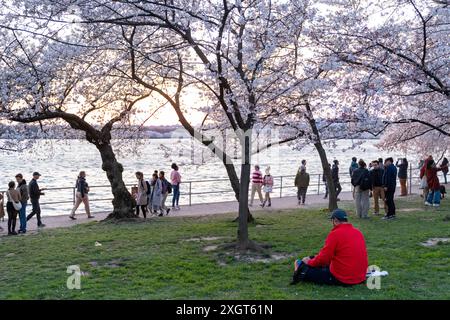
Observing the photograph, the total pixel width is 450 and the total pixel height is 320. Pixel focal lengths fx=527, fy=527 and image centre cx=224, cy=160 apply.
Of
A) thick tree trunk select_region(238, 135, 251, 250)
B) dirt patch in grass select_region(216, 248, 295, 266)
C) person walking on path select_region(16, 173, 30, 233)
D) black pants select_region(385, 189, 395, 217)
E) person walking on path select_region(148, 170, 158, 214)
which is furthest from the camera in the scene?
person walking on path select_region(148, 170, 158, 214)

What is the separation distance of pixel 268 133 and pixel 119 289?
829cm

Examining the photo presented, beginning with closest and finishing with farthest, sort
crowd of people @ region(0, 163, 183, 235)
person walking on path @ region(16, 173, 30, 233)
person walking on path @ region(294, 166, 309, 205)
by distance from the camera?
crowd of people @ region(0, 163, 183, 235), person walking on path @ region(16, 173, 30, 233), person walking on path @ region(294, 166, 309, 205)

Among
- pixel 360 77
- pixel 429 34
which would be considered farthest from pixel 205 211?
pixel 429 34

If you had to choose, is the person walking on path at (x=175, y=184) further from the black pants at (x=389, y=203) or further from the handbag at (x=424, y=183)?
the handbag at (x=424, y=183)

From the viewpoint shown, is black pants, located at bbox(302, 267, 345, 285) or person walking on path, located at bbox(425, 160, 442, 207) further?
person walking on path, located at bbox(425, 160, 442, 207)

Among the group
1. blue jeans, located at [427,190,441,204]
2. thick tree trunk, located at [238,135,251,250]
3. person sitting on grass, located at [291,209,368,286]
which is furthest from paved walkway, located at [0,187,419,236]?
person sitting on grass, located at [291,209,368,286]

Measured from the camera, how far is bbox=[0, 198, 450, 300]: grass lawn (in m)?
6.84

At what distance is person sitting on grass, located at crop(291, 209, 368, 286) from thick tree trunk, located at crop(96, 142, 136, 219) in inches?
389

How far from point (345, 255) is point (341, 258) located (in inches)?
2.7

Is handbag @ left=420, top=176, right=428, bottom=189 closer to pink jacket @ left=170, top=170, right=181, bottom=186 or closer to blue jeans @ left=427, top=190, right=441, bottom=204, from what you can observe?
blue jeans @ left=427, top=190, right=441, bottom=204

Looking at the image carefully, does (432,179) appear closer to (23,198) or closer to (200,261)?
(200,261)

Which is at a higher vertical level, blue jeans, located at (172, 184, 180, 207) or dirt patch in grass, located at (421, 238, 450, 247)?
blue jeans, located at (172, 184, 180, 207)

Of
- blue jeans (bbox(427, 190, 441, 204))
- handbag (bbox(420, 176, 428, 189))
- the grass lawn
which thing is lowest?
the grass lawn
